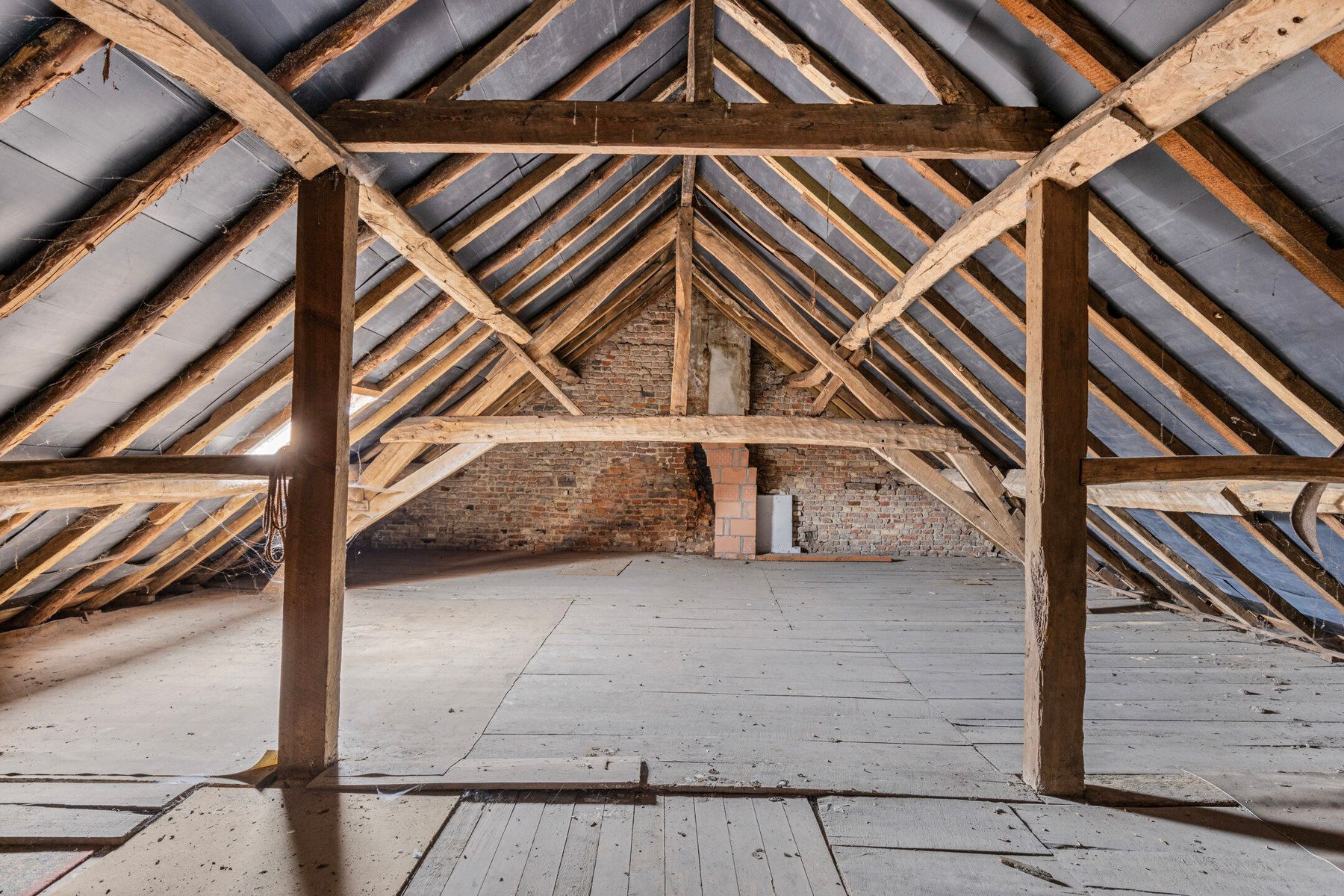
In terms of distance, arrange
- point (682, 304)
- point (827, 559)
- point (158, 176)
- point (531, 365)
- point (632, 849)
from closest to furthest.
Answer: point (632, 849) < point (158, 176) < point (682, 304) < point (531, 365) < point (827, 559)

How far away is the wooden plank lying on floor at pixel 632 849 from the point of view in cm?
177

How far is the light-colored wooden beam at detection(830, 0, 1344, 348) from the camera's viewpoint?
1.56 metres

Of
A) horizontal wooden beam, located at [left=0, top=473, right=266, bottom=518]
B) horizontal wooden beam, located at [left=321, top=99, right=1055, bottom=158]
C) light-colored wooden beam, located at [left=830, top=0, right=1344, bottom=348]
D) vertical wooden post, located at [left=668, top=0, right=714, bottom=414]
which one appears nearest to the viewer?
light-colored wooden beam, located at [left=830, top=0, right=1344, bottom=348]

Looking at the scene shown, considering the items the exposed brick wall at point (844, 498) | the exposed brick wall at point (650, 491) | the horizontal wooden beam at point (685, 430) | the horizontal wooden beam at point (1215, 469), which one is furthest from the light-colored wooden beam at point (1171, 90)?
the exposed brick wall at point (650, 491)

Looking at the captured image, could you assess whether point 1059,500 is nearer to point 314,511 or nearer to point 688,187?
point 314,511

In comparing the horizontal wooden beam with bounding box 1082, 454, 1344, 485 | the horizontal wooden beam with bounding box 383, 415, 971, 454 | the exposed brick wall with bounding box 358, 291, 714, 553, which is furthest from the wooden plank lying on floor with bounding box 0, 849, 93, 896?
the exposed brick wall with bounding box 358, 291, 714, 553

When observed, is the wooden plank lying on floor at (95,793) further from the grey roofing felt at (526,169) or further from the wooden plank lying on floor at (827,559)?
the wooden plank lying on floor at (827,559)

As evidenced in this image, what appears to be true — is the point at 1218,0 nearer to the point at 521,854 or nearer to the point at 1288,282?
the point at 1288,282

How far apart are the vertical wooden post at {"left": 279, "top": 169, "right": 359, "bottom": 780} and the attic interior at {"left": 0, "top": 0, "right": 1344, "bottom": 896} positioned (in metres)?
0.02

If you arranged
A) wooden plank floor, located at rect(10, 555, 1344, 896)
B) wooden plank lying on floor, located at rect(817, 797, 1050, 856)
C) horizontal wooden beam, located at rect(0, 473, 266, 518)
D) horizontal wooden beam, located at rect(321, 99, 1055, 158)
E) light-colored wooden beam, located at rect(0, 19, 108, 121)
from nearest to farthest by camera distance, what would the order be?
light-colored wooden beam, located at rect(0, 19, 108, 121) → wooden plank floor, located at rect(10, 555, 1344, 896) → wooden plank lying on floor, located at rect(817, 797, 1050, 856) → horizontal wooden beam, located at rect(0, 473, 266, 518) → horizontal wooden beam, located at rect(321, 99, 1055, 158)

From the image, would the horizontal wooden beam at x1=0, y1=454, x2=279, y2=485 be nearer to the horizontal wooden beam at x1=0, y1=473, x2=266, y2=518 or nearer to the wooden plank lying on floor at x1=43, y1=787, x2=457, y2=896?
the horizontal wooden beam at x1=0, y1=473, x2=266, y2=518

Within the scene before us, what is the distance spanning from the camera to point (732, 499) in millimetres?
7898

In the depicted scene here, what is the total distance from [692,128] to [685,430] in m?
3.46

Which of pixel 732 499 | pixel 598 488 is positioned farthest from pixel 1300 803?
pixel 598 488
